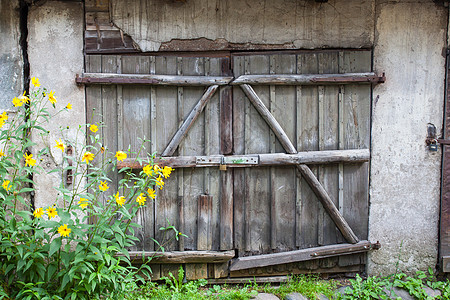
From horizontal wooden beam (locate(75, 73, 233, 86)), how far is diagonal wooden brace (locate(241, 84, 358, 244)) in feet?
1.11

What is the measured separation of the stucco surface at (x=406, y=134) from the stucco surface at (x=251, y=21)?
0.31 metres

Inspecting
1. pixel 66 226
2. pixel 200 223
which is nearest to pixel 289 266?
pixel 200 223

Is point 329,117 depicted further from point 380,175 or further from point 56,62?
point 56,62

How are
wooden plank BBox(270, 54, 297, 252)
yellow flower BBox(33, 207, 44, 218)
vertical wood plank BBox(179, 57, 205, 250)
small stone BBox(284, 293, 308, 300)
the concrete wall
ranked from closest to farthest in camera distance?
yellow flower BBox(33, 207, 44, 218), the concrete wall, small stone BBox(284, 293, 308, 300), vertical wood plank BBox(179, 57, 205, 250), wooden plank BBox(270, 54, 297, 252)

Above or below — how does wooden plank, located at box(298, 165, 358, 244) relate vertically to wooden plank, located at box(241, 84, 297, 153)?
below

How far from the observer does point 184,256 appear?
3.97m

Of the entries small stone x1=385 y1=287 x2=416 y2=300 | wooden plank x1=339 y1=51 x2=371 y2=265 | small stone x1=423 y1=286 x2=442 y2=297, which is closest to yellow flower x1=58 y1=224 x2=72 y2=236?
wooden plank x1=339 y1=51 x2=371 y2=265

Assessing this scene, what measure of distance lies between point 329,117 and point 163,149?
1.79 meters

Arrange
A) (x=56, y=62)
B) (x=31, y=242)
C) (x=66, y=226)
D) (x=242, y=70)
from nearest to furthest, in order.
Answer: (x=66, y=226), (x=31, y=242), (x=56, y=62), (x=242, y=70)

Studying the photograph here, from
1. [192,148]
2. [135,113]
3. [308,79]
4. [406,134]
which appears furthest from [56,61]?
[406,134]

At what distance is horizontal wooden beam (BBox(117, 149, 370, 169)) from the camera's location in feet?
12.8

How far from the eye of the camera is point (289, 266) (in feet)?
13.8

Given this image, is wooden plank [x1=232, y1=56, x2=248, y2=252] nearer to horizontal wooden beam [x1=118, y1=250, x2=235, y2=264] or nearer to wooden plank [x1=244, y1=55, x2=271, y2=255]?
wooden plank [x1=244, y1=55, x2=271, y2=255]

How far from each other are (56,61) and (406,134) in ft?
12.1
